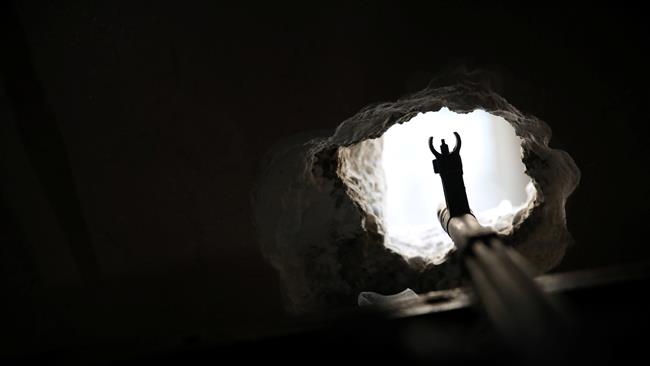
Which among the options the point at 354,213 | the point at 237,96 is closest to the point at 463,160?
the point at 354,213

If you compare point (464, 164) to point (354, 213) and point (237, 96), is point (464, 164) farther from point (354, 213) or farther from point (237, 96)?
point (237, 96)

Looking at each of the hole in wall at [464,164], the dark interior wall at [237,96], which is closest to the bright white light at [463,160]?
the hole in wall at [464,164]

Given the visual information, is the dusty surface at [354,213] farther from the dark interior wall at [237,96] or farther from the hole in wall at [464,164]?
the hole in wall at [464,164]

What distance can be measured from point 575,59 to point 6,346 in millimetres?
2806

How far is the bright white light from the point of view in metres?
6.07

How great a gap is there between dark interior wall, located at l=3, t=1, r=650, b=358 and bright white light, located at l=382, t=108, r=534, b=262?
360cm

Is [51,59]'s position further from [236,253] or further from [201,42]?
[236,253]

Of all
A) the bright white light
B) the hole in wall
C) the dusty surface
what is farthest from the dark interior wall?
the bright white light

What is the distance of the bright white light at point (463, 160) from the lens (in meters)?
6.07

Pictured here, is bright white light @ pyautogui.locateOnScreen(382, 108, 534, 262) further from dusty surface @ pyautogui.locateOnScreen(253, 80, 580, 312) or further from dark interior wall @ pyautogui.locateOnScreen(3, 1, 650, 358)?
dark interior wall @ pyautogui.locateOnScreen(3, 1, 650, 358)

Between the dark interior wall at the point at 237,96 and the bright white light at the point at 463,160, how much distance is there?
11.8 ft

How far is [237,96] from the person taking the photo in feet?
5.35

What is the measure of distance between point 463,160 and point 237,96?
224 inches

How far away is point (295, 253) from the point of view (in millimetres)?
2172
